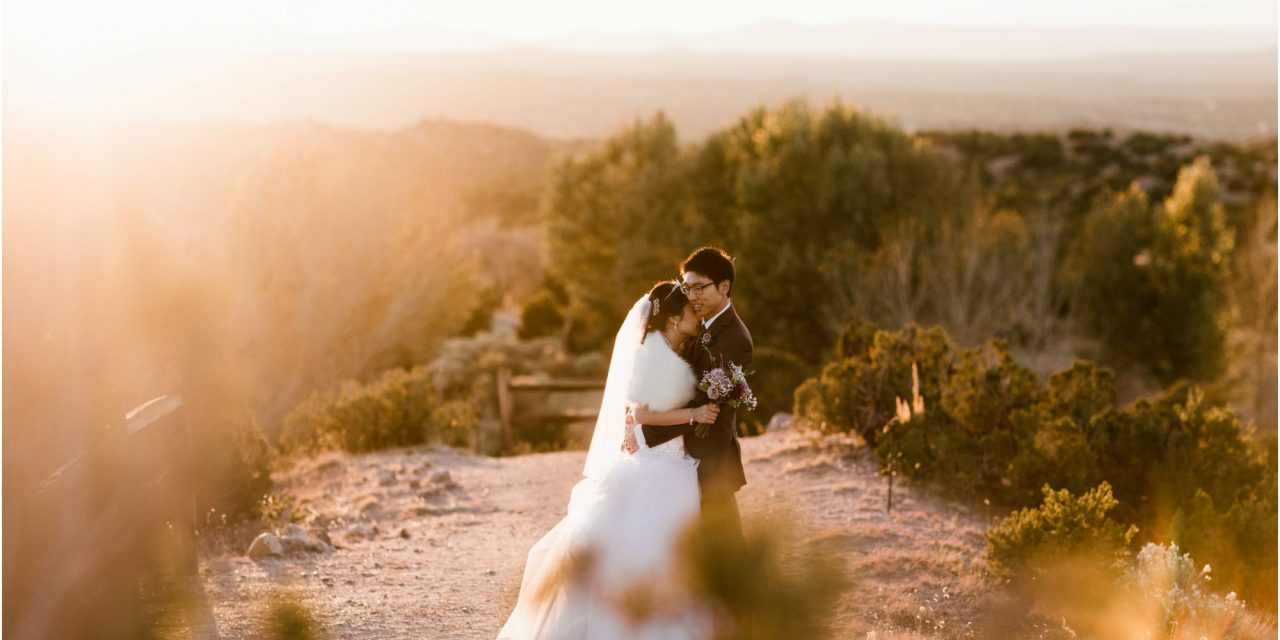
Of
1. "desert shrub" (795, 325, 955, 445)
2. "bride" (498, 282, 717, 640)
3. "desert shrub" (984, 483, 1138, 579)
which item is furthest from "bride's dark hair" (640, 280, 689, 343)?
"desert shrub" (795, 325, 955, 445)

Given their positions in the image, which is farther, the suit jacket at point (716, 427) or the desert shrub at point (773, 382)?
the desert shrub at point (773, 382)

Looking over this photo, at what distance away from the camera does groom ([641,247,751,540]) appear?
18.7ft

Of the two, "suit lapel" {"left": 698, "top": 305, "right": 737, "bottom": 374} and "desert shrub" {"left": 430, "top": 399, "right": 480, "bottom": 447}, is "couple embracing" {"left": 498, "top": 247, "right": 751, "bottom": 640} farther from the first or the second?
"desert shrub" {"left": 430, "top": 399, "right": 480, "bottom": 447}

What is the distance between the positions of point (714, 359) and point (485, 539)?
5336 millimetres

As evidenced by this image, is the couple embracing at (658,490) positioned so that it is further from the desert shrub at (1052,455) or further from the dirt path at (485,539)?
the desert shrub at (1052,455)

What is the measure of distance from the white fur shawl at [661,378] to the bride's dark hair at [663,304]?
6cm

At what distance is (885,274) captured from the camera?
24875mm

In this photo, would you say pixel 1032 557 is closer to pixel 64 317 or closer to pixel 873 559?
pixel 873 559

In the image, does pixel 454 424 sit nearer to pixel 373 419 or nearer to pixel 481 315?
pixel 373 419

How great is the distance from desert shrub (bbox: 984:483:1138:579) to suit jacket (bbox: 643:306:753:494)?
3803 mm

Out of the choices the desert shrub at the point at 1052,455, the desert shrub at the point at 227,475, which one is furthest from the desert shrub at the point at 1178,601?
the desert shrub at the point at 227,475

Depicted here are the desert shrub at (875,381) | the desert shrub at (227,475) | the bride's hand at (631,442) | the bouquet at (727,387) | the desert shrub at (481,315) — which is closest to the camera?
the bouquet at (727,387)

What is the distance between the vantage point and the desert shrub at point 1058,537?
841 cm

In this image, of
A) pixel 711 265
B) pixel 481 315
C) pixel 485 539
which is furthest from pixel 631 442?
pixel 481 315
